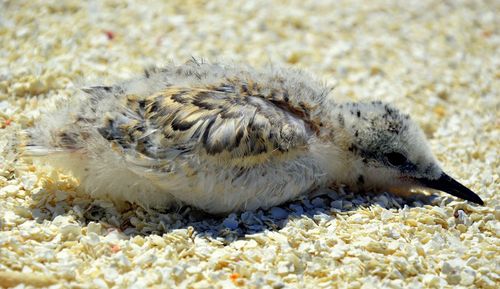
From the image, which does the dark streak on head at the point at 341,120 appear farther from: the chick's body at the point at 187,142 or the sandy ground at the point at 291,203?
the sandy ground at the point at 291,203

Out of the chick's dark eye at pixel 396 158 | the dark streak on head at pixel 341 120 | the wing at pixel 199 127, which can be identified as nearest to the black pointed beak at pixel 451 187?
the chick's dark eye at pixel 396 158

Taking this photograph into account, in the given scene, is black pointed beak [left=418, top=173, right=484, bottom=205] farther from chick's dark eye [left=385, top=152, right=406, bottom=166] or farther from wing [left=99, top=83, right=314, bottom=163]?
wing [left=99, top=83, right=314, bottom=163]

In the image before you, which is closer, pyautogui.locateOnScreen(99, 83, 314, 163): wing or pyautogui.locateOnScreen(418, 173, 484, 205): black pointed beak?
pyautogui.locateOnScreen(99, 83, 314, 163): wing

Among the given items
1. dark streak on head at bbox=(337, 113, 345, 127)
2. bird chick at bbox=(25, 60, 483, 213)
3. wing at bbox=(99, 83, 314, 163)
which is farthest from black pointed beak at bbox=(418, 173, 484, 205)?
wing at bbox=(99, 83, 314, 163)

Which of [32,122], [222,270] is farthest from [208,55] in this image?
[222,270]

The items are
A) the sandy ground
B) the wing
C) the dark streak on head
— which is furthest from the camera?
the dark streak on head

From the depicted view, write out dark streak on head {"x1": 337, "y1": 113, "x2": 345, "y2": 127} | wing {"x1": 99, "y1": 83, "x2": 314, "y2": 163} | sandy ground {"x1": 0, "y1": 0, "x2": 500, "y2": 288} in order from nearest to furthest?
sandy ground {"x1": 0, "y1": 0, "x2": 500, "y2": 288} → wing {"x1": 99, "y1": 83, "x2": 314, "y2": 163} → dark streak on head {"x1": 337, "y1": 113, "x2": 345, "y2": 127}
